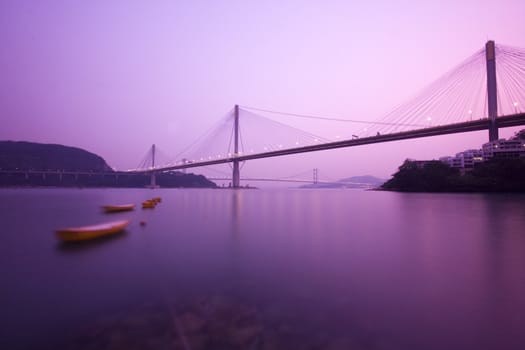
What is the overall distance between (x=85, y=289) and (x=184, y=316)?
1.98m

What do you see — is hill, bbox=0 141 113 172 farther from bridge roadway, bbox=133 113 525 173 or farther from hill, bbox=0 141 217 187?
bridge roadway, bbox=133 113 525 173

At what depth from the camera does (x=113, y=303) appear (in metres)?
3.17

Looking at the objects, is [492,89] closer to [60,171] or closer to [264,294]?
[264,294]

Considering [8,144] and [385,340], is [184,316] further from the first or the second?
[8,144]

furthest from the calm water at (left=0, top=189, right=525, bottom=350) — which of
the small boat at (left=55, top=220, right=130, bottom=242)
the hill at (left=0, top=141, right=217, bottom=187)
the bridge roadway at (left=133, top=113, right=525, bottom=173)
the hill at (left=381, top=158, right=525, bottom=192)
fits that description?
the hill at (left=0, top=141, right=217, bottom=187)

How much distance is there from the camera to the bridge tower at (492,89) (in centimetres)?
2222

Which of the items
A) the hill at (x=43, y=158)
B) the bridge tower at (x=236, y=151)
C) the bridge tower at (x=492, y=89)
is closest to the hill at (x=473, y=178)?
the bridge tower at (x=492, y=89)

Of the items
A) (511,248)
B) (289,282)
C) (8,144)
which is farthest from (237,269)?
(8,144)

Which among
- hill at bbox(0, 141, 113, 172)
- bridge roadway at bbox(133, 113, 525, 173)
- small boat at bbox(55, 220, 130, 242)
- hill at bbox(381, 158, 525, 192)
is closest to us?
small boat at bbox(55, 220, 130, 242)

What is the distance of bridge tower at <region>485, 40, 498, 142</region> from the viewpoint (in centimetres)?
2222

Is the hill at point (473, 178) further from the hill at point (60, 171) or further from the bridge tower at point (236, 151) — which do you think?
the hill at point (60, 171)

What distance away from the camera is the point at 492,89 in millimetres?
23188

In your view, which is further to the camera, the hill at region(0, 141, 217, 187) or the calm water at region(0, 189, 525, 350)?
the hill at region(0, 141, 217, 187)

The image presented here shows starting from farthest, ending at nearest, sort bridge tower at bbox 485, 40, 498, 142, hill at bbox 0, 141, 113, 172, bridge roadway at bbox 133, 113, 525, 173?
hill at bbox 0, 141, 113, 172 → bridge tower at bbox 485, 40, 498, 142 → bridge roadway at bbox 133, 113, 525, 173
